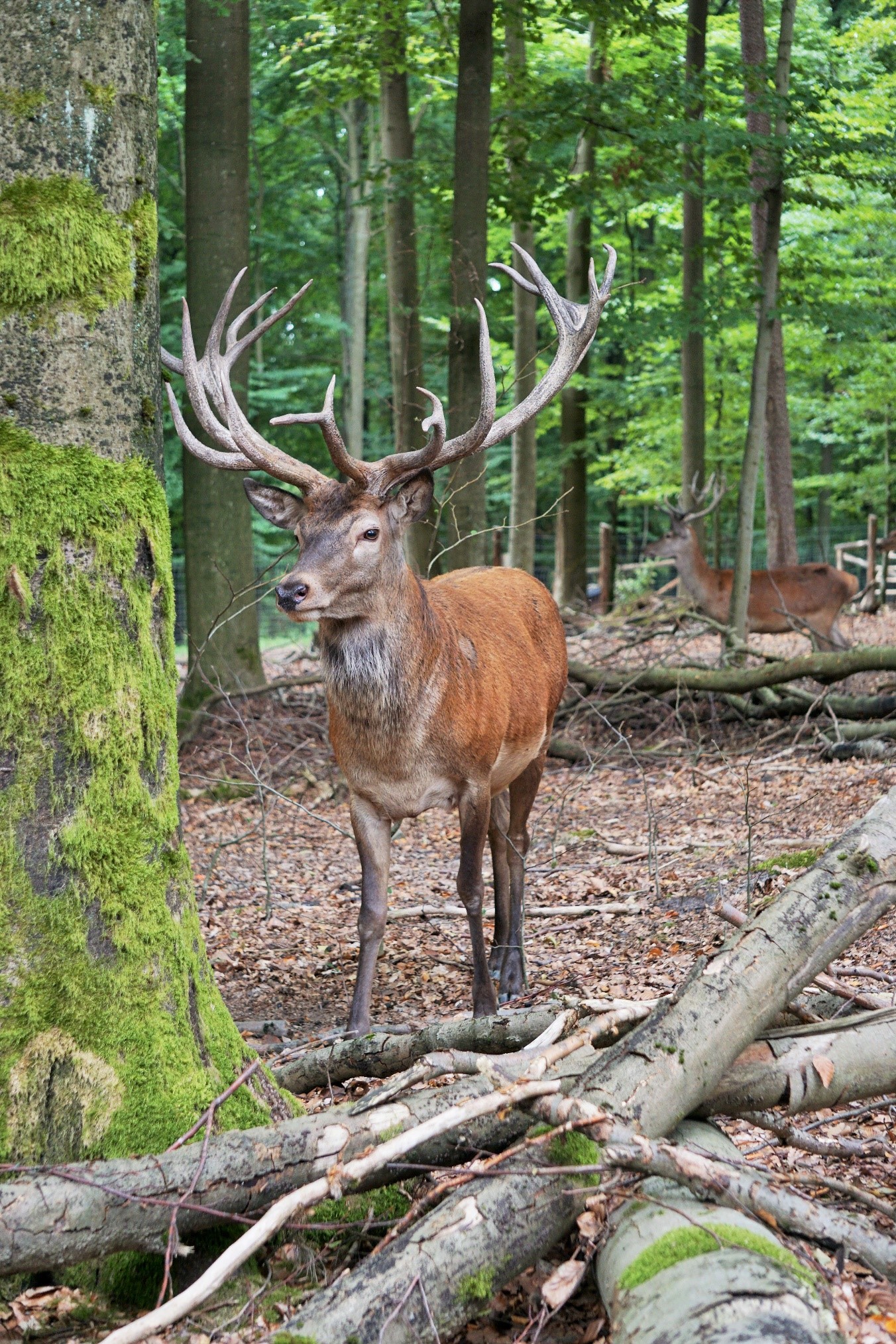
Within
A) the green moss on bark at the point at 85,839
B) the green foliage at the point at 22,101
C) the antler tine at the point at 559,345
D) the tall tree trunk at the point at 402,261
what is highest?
the tall tree trunk at the point at 402,261

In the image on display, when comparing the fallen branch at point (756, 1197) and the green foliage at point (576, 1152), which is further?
the green foliage at point (576, 1152)

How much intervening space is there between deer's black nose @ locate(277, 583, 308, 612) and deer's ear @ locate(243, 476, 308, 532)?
517 millimetres

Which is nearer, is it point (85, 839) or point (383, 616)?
point (85, 839)

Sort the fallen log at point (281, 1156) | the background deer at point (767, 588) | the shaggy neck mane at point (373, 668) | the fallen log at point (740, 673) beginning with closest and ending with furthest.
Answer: the fallen log at point (281, 1156)
the shaggy neck mane at point (373, 668)
the fallen log at point (740, 673)
the background deer at point (767, 588)

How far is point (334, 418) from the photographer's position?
5.09 metres

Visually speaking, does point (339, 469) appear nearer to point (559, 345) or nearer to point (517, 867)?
point (559, 345)

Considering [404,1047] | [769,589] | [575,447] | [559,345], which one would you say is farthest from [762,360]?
[404,1047]

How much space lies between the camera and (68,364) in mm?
3156

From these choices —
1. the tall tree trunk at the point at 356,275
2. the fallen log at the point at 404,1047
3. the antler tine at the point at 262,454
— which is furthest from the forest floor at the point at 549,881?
the tall tree trunk at the point at 356,275

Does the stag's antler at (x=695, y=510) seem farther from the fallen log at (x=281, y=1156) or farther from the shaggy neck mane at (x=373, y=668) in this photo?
the fallen log at (x=281, y=1156)

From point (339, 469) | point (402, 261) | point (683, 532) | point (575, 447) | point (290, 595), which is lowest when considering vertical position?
point (683, 532)

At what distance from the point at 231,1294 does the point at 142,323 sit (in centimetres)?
233

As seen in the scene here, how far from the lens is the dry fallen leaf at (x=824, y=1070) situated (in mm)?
3139

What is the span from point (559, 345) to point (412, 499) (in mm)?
890
